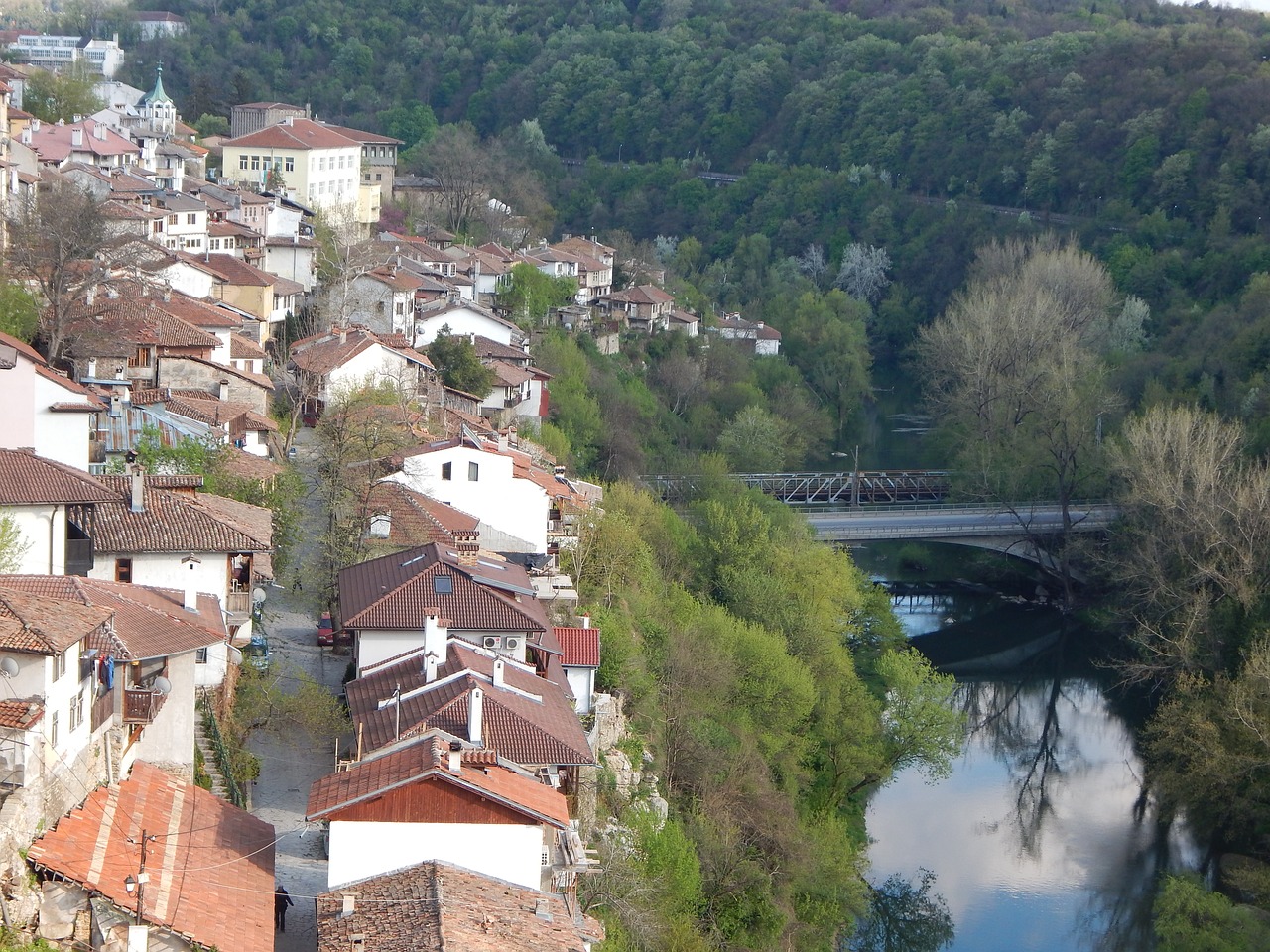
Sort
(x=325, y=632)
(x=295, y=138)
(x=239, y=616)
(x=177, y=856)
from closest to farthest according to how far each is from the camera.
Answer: (x=177, y=856)
(x=239, y=616)
(x=325, y=632)
(x=295, y=138)

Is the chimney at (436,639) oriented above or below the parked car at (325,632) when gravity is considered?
above

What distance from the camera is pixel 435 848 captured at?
15031mm

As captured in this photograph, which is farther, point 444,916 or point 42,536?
point 42,536

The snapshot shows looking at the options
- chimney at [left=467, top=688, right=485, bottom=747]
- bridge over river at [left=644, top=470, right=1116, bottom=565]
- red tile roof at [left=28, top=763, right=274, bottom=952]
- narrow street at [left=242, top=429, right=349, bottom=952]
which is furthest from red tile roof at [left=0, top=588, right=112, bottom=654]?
bridge over river at [left=644, top=470, right=1116, bottom=565]

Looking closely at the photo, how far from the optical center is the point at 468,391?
38.5 m

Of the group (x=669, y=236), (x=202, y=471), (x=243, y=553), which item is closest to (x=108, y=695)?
(x=243, y=553)

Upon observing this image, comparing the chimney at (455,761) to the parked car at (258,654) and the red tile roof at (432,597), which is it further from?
the parked car at (258,654)

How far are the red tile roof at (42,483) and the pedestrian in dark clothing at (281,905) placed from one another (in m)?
4.97

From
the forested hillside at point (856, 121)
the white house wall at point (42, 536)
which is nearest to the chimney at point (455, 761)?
the white house wall at point (42, 536)

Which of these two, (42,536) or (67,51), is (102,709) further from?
(67,51)

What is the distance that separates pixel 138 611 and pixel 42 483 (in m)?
2.27

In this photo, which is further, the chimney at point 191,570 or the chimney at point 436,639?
the chimney at point 191,570

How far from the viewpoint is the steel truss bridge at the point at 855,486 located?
1827 inches

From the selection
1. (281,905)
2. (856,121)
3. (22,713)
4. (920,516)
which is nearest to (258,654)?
(281,905)
